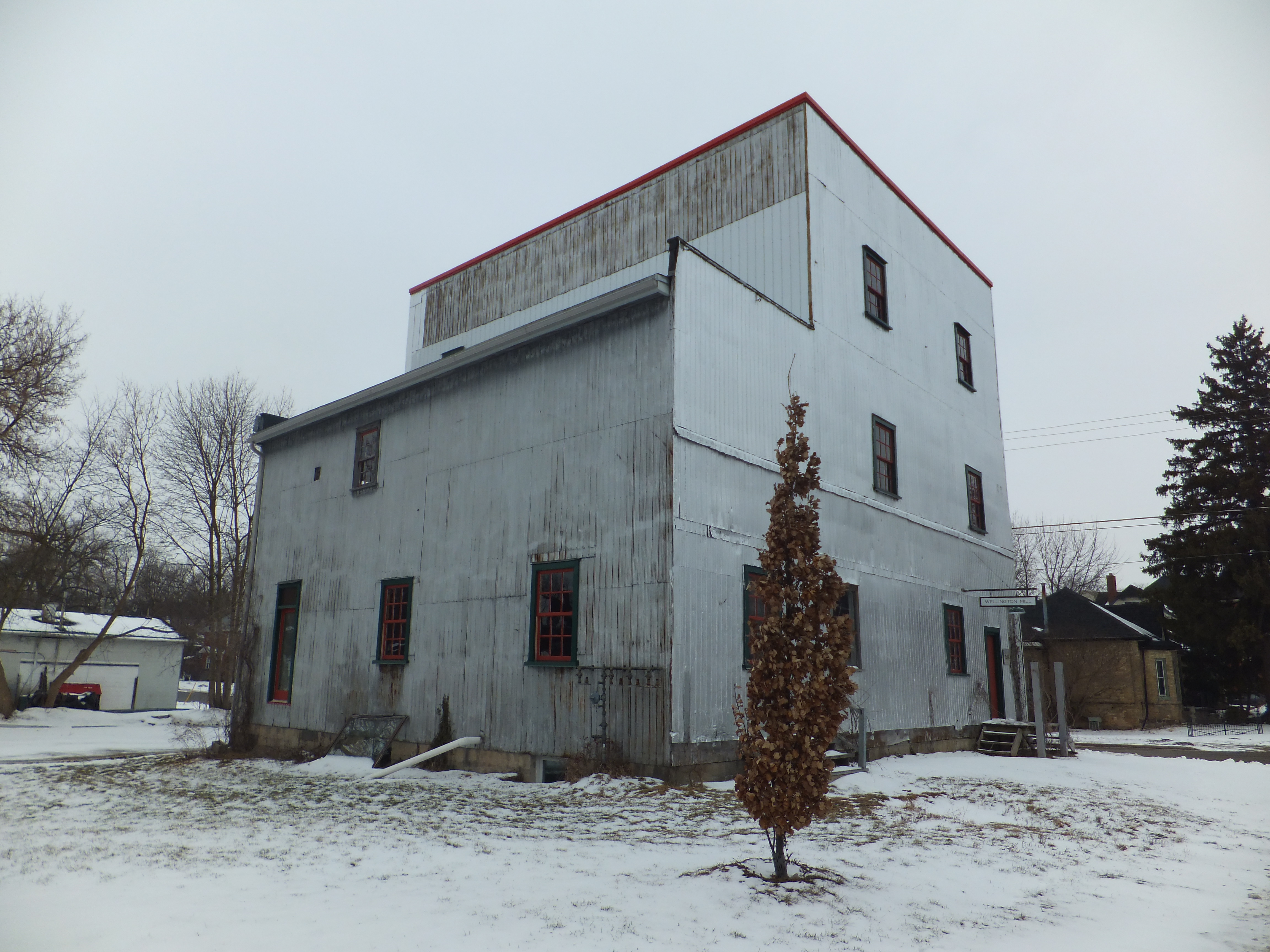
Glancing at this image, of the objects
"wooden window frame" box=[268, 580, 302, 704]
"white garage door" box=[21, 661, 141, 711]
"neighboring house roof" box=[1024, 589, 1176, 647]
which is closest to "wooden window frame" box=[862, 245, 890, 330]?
"wooden window frame" box=[268, 580, 302, 704]

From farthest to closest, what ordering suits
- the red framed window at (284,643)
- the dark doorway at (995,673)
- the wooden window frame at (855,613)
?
the dark doorway at (995,673)
the red framed window at (284,643)
the wooden window frame at (855,613)

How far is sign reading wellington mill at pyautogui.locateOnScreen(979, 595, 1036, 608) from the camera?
1869 cm

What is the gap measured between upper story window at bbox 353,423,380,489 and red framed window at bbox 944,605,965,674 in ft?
41.8

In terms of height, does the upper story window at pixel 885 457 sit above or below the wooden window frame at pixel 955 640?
above

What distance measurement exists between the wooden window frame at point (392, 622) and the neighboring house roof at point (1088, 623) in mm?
27757

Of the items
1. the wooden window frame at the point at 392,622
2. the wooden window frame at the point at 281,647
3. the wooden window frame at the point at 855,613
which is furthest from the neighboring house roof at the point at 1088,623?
the wooden window frame at the point at 281,647

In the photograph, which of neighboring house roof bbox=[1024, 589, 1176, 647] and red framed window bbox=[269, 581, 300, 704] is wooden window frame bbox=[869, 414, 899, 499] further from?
neighboring house roof bbox=[1024, 589, 1176, 647]

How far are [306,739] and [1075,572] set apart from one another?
2235 inches

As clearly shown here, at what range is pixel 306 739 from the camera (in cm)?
1706

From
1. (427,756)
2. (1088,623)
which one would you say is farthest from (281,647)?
(1088,623)

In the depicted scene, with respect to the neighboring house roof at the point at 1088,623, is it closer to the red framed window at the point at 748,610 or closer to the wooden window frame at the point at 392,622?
the red framed window at the point at 748,610

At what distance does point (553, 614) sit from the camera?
13.1m

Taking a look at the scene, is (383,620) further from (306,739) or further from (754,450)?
(754,450)

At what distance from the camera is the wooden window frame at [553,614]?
12.7 meters
